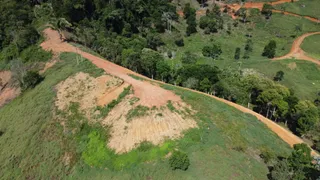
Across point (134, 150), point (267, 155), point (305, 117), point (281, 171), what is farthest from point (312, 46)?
point (134, 150)

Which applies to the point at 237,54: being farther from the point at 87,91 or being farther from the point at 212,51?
the point at 87,91

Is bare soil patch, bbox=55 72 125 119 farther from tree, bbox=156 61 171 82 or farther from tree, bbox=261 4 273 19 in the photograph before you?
tree, bbox=261 4 273 19

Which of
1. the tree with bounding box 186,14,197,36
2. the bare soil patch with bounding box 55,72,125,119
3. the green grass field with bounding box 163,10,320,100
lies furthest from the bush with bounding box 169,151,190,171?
the tree with bounding box 186,14,197,36

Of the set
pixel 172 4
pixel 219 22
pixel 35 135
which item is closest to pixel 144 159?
pixel 35 135

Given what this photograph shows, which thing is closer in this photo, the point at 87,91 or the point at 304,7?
the point at 87,91

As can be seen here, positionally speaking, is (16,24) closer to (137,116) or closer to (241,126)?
(137,116)

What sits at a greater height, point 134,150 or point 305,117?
point 134,150

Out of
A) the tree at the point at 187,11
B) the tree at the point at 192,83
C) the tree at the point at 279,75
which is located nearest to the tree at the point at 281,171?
the tree at the point at 192,83
